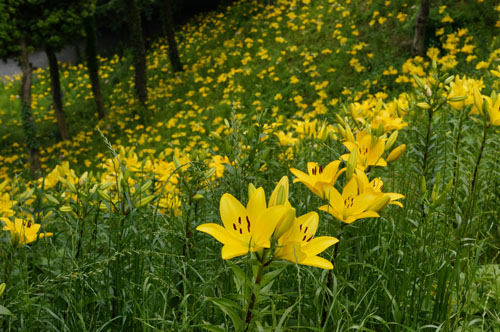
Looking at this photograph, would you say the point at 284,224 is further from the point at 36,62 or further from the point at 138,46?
the point at 36,62

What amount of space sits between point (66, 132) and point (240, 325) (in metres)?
10.1

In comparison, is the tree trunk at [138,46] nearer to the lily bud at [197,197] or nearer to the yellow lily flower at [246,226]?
the lily bud at [197,197]

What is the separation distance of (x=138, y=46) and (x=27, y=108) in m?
3.31

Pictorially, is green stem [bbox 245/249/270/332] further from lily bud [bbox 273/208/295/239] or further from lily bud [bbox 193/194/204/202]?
lily bud [bbox 193/194/204/202]

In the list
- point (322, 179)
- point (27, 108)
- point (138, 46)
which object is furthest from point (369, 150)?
point (138, 46)

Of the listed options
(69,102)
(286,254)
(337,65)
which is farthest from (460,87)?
(69,102)

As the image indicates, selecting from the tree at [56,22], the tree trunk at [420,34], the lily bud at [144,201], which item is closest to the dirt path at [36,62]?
the tree at [56,22]

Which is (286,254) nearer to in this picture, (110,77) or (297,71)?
(297,71)

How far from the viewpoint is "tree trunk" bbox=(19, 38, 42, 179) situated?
7.76 metres

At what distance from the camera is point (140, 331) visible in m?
1.28

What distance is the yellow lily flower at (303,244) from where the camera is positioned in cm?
84

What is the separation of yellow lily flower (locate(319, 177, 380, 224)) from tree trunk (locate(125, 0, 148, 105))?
10.0 meters

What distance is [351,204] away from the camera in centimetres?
109

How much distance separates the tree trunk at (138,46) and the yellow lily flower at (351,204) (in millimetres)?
10037
